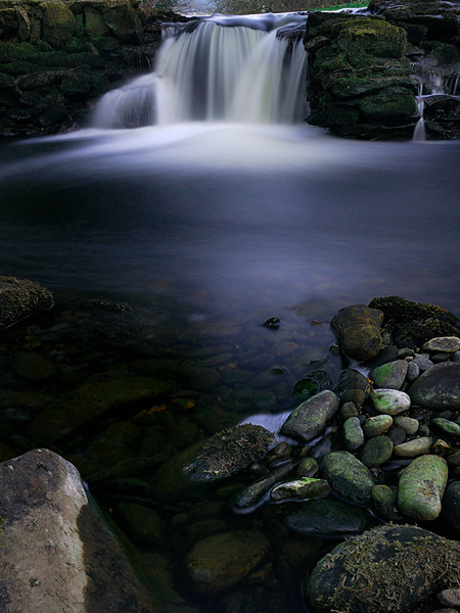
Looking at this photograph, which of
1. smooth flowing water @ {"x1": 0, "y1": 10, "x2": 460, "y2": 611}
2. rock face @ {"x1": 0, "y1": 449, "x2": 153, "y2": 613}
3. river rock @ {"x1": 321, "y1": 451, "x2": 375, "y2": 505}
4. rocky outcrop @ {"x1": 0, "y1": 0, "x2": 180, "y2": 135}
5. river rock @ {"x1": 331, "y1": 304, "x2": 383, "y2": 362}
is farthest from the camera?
rocky outcrop @ {"x1": 0, "y1": 0, "x2": 180, "y2": 135}

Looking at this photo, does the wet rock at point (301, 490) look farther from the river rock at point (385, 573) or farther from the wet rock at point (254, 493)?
the river rock at point (385, 573)

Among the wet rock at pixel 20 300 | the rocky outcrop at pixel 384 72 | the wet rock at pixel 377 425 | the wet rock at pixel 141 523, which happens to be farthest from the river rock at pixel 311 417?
the rocky outcrop at pixel 384 72

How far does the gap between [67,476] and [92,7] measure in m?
19.9

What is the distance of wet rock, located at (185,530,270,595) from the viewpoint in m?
2.05

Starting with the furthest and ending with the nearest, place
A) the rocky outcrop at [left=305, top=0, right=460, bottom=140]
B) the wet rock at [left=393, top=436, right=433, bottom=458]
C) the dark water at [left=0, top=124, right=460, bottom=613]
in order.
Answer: the rocky outcrop at [left=305, top=0, right=460, bottom=140]
the dark water at [left=0, top=124, right=460, bottom=613]
the wet rock at [left=393, top=436, right=433, bottom=458]

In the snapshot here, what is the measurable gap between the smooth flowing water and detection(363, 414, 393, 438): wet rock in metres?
0.64

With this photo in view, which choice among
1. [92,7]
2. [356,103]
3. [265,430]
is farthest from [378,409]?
[92,7]

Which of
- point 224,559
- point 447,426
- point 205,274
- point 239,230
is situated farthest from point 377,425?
point 239,230

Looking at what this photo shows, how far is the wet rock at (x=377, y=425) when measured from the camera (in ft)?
9.22

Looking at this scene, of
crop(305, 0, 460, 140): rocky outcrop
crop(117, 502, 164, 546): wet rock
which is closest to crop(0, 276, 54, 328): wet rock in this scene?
crop(117, 502, 164, 546): wet rock

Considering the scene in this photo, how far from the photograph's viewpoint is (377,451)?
265cm

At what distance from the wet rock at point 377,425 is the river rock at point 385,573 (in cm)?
82

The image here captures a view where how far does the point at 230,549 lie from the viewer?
2.19 metres

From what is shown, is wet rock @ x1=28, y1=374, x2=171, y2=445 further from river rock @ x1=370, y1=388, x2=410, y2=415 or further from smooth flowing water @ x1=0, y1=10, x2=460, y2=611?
river rock @ x1=370, y1=388, x2=410, y2=415
